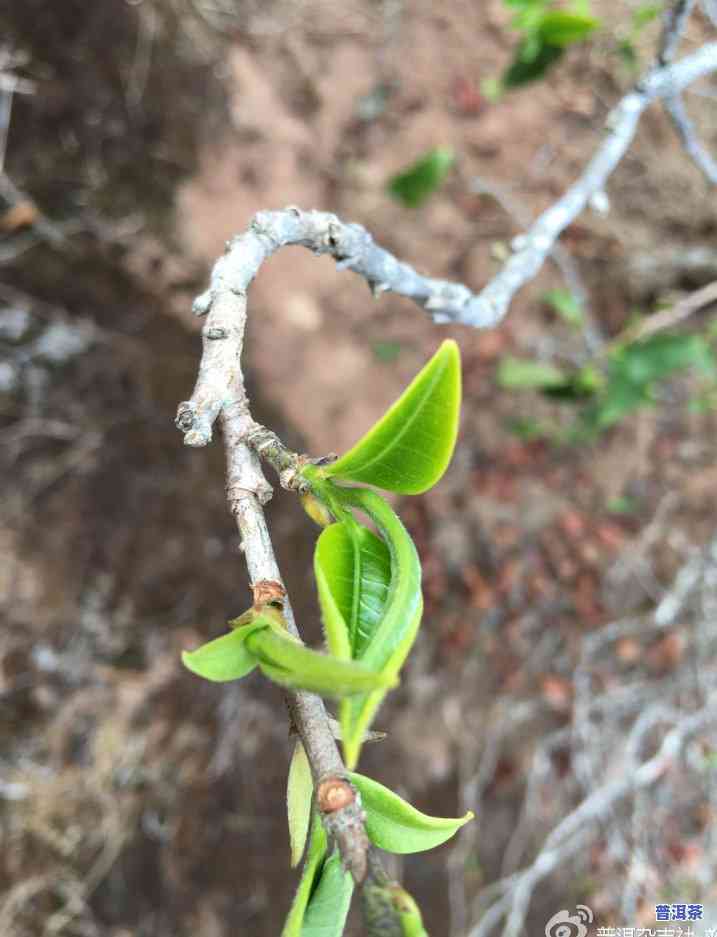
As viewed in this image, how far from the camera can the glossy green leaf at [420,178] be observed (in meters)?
2.39

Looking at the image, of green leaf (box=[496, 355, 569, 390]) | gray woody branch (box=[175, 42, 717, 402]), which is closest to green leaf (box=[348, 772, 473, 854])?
gray woody branch (box=[175, 42, 717, 402])

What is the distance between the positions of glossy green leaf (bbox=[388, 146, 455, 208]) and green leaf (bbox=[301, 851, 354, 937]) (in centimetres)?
227

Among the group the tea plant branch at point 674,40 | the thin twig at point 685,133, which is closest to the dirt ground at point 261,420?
the thin twig at point 685,133

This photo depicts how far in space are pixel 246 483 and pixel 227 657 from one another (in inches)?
5.6

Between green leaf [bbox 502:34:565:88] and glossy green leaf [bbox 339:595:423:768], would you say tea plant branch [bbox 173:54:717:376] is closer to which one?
glossy green leaf [bbox 339:595:423:768]

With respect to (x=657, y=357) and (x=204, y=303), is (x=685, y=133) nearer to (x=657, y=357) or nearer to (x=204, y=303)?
(x=657, y=357)

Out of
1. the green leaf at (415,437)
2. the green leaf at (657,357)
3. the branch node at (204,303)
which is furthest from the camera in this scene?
the green leaf at (657,357)

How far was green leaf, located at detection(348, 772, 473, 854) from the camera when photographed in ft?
1.82

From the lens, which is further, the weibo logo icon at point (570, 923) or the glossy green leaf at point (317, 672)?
the weibo logo icon at point (570, 923)

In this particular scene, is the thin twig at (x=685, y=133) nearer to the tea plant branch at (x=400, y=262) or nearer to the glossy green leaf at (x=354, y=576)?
the tea plant branch at (x=400, y=262)

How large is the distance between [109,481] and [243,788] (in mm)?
1146

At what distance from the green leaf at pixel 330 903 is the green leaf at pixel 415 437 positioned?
0.96ft

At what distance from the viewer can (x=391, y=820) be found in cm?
56

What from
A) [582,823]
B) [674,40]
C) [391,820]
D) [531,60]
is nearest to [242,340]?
[391,820]
